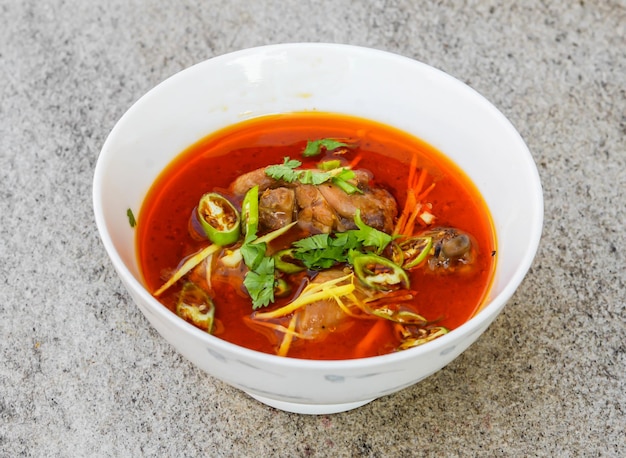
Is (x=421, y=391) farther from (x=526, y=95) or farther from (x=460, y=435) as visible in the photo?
(x=526, y=95)

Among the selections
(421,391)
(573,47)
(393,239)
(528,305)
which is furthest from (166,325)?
(573,47)

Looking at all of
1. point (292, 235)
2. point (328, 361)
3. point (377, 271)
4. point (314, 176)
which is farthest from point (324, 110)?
point (328, 361)

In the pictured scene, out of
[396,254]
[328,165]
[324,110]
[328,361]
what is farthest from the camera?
[324,110]

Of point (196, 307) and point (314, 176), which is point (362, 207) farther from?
point (196, 307)

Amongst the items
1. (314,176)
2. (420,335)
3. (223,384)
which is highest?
(314,176)

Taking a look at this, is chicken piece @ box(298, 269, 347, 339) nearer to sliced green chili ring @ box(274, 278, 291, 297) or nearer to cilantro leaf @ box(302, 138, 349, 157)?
sliced green chili ring @ box(274, 278, 291, 297)

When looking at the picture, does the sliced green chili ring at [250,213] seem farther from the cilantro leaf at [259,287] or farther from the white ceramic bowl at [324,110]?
the white ceramic bowl at [324,110]
